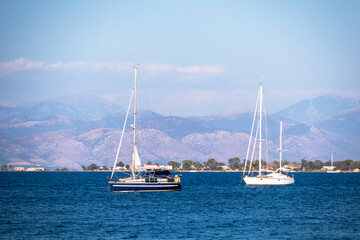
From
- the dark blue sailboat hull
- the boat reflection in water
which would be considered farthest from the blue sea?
the boat reflection in water

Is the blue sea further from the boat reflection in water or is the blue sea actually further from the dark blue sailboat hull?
the boat reflection in water

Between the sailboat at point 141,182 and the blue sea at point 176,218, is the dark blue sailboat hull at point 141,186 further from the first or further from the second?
the blue sea at point 176,218

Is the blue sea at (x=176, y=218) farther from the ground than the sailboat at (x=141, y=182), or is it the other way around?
the sailboat at (x=141, y=182)

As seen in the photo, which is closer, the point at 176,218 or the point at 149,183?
the point at 176,218

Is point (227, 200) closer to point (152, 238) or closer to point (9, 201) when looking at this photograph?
point (9, 201)

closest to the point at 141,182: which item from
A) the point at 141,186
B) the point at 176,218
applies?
the point at 141,186

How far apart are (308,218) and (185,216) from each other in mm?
12517

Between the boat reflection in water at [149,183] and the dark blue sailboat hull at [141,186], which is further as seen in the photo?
the boat reflection in water at [149,183]

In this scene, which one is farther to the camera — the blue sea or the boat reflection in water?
the boat reflection in water

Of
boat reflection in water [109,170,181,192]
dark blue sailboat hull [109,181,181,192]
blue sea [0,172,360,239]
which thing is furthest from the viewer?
boat reflection in water [109,170,181,192]

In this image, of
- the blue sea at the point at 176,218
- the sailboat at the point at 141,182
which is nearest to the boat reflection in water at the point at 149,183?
the sailboat at the point at 141,182

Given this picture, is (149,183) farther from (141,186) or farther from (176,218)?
(176,218)

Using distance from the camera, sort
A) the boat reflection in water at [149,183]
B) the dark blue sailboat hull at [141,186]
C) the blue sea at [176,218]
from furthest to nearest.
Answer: the boat reflection in water at [149,183], the dark blue sailboat hull at [141,186], the blue sea at [176,218]

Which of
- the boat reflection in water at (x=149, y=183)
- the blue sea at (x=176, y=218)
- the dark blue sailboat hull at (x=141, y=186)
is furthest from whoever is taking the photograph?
the boat reflection in water at (x=149, y=183)
